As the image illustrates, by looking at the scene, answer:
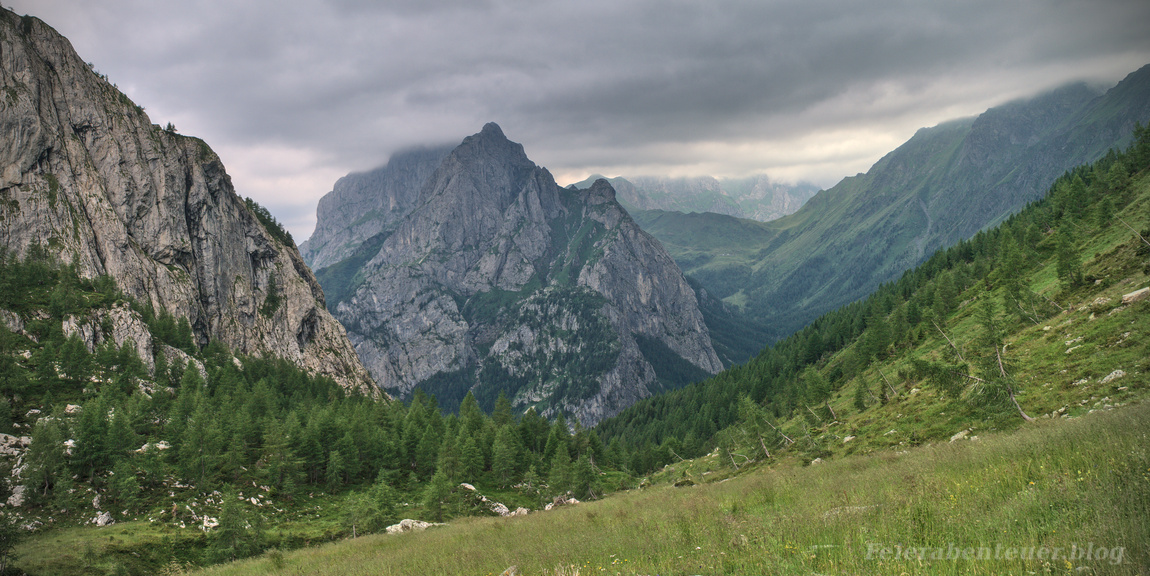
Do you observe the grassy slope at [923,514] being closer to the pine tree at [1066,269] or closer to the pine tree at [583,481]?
the pine tree at [1066,269]

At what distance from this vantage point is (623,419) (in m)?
182

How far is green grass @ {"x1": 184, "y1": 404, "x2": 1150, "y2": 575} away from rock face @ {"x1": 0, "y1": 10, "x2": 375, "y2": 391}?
396ft

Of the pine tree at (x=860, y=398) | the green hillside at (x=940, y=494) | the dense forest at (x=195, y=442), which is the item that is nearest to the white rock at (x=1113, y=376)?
the green hillside at (x=940, y=494)

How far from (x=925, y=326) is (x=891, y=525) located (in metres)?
89.4

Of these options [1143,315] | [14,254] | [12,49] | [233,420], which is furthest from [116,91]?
[1143,315]

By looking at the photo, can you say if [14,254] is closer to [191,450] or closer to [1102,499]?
[191,450]

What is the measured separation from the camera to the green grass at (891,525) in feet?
31.2

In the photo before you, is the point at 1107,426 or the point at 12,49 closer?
the point at 1107,426

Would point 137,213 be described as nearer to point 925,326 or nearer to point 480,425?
point 480,425

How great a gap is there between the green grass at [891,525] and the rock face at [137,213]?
121m

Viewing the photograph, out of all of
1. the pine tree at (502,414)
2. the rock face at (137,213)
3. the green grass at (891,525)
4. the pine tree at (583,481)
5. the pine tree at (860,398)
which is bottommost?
the pine tree at (583,481)

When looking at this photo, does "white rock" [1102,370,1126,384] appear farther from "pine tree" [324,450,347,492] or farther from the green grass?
"pine tree" [324,450,347,492]

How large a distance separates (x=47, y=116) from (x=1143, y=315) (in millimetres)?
204669

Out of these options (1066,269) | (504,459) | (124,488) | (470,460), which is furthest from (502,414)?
(1066,269)
